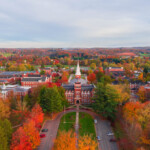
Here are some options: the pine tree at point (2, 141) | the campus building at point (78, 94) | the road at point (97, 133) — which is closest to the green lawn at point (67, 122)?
the road at point (97, 133)

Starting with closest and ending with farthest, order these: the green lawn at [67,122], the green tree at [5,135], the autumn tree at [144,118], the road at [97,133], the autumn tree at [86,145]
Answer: the autumn tree at [86,145], the green tree at [5,135], the road at [97,133], the autumn tree at [144,118], the green lawn at [67,122]

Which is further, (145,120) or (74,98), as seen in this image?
(74,98)

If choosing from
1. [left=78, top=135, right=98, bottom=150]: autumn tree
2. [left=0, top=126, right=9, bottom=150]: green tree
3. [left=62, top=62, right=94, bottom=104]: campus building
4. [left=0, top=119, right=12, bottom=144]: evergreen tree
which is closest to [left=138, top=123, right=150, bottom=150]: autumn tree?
[left=78, top=135, right=98, bottom=150]: autumn tree

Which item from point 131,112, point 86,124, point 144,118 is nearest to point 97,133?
point 86,124

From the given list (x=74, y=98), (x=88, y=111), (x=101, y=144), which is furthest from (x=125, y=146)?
(x=74, y=98)

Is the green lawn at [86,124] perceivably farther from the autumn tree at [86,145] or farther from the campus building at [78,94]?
the autumn tree at [86,145]

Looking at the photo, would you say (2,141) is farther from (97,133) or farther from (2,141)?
(97,133)

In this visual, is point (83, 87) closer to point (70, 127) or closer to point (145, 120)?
point (70, 127)
